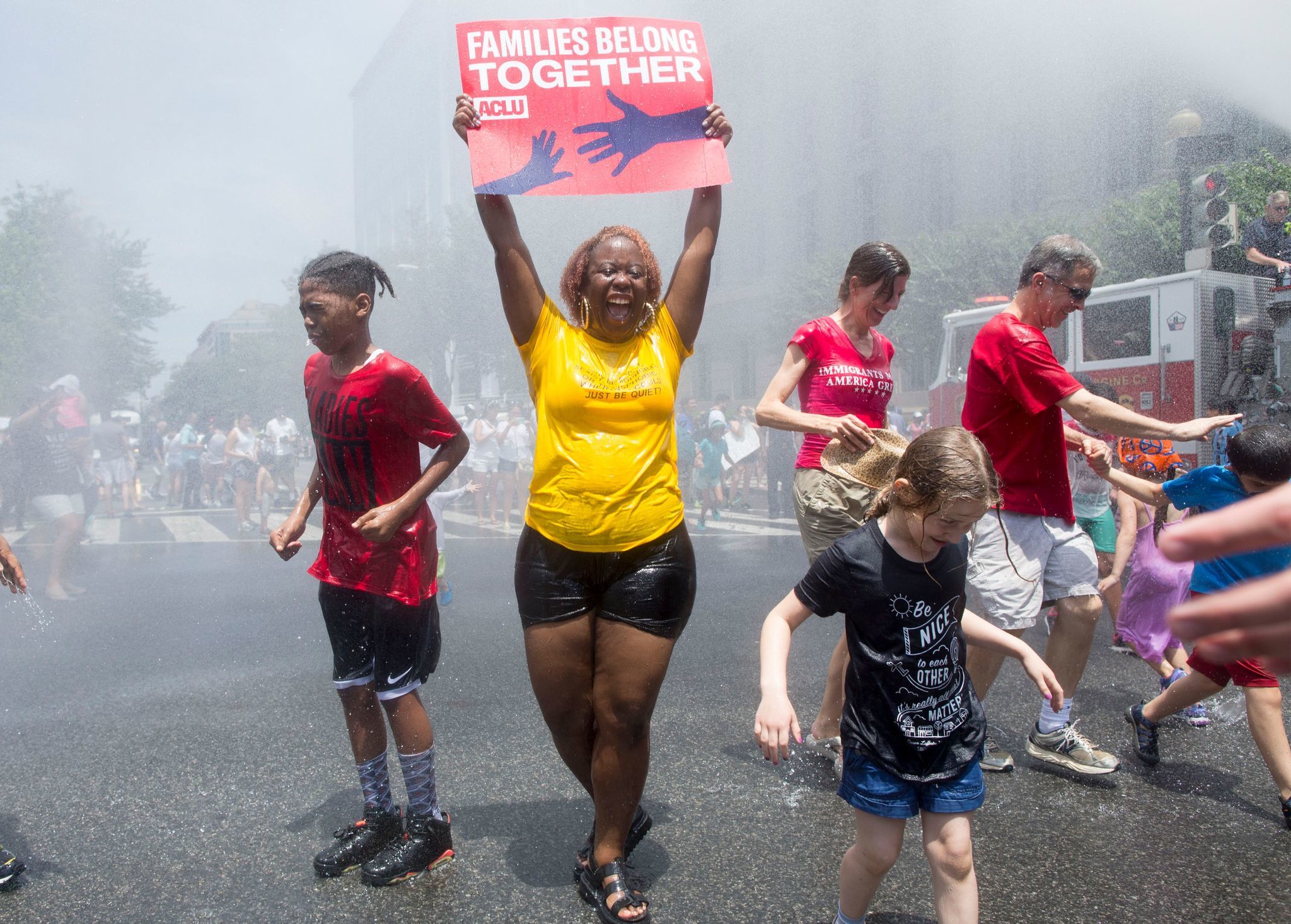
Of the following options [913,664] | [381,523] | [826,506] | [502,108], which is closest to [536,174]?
[502,108]

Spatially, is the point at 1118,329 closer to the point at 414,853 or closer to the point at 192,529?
the point at 414,853

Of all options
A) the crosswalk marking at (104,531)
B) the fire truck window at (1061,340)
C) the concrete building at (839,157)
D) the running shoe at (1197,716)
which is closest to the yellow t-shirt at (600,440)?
the running shoe at (1197,716)

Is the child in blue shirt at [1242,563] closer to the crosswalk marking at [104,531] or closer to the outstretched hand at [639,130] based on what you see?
the outstretched hand at [639,130]

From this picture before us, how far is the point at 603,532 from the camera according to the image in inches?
97.0

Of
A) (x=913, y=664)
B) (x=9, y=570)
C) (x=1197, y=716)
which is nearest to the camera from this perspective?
(x=913, y=664)

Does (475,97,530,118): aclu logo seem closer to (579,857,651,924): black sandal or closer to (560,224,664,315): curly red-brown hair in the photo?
(560,224,664,315): curly red-brown hair

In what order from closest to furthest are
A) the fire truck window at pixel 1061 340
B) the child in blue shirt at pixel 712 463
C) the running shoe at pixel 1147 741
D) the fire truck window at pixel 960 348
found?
the running shoe at pixel 1147 741 < the fire truck window at pixel 1061 340 < the fire truck window at pixel 960 348 < the child in blue shirt at pixel 712 463

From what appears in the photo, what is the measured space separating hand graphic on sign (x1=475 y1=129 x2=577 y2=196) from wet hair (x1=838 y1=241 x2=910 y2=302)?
1166 mm

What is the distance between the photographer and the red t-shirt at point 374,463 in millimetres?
2775

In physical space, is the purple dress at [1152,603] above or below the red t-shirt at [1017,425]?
below

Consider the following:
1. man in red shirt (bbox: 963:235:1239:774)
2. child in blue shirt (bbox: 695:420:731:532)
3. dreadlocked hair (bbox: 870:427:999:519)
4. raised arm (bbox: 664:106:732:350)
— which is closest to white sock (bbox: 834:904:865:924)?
dreadlocked hair (bbox: 870:427:999:519)

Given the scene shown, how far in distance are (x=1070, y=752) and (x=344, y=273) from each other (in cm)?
284

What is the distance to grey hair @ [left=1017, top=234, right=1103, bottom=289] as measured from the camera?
11.0 feet

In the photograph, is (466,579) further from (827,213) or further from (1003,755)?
(827,213)
